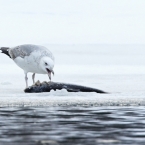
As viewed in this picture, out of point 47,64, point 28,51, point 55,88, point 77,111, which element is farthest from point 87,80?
point 77,111

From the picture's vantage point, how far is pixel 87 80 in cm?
1636

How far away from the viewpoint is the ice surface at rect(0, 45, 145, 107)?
11.4 metres

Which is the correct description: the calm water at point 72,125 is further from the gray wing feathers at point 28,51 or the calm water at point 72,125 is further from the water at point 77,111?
the gray wing feathers at point 28,51

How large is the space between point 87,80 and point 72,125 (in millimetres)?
8088

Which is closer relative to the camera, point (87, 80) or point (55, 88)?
point (55, 88)

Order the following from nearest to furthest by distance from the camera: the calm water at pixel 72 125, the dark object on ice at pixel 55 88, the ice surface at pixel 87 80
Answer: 1. the calm water at pixel 72 125
2. the ice surface at pixel 87 80
3. the dark object on ice at pixel 55 88

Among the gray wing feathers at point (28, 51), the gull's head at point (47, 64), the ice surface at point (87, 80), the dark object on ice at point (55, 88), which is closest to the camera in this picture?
the ice surface at point (87, 80)

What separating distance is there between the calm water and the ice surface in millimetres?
917

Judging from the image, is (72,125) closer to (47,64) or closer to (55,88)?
(55,88)

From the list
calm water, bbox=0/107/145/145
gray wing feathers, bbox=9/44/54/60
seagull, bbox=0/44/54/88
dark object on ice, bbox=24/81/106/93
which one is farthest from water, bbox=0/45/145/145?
gray wing feathers, bbox=9/44/54/60

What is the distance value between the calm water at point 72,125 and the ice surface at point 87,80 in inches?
36.1

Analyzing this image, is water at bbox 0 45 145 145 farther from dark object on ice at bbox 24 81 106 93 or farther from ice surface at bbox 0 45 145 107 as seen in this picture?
dark object on ice at bbox 24 81 106 93

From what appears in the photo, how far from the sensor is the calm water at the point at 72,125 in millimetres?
7055

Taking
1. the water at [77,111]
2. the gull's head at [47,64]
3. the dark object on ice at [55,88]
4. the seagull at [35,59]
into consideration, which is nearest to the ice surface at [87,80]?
the water at [77,111]
